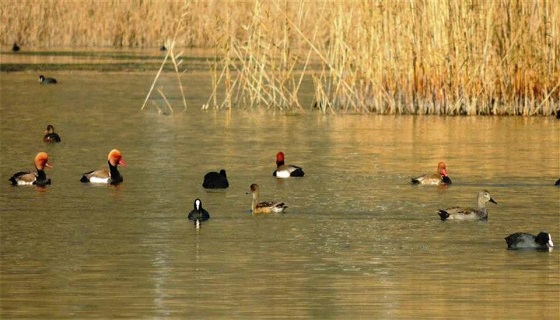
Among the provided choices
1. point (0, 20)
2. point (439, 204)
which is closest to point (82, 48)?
point (0, 20)

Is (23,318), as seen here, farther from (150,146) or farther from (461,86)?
(461,86)

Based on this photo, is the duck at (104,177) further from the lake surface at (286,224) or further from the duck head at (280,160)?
the duck head at (280,160)

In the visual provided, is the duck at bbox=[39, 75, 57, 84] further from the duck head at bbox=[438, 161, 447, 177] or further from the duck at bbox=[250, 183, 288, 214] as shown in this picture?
the duck at bbox=[250, 183, 288, 214]

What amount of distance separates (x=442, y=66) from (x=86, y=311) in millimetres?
14850

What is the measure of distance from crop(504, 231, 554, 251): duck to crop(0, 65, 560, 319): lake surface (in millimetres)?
127

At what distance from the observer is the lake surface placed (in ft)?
30.4

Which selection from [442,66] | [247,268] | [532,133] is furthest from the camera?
[442,66]

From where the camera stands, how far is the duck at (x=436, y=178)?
1542cm

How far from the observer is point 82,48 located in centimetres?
4447

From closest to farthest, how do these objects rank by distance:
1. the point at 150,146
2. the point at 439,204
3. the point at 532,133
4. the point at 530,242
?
1. the point at 530,242
2. the point at 439,204
3. the point at 150,146
4. the point at 532,133

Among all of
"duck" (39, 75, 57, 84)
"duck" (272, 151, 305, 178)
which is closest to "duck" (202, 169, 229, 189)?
"duck" (272, 151, 305, 178)

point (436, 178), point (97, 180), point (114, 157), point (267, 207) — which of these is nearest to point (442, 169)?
point (436, 178)

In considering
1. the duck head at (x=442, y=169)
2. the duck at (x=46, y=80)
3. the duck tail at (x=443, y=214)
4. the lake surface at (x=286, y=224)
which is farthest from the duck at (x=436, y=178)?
the duck at (x=46, y=80)

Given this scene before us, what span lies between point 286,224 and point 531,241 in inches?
97.1
